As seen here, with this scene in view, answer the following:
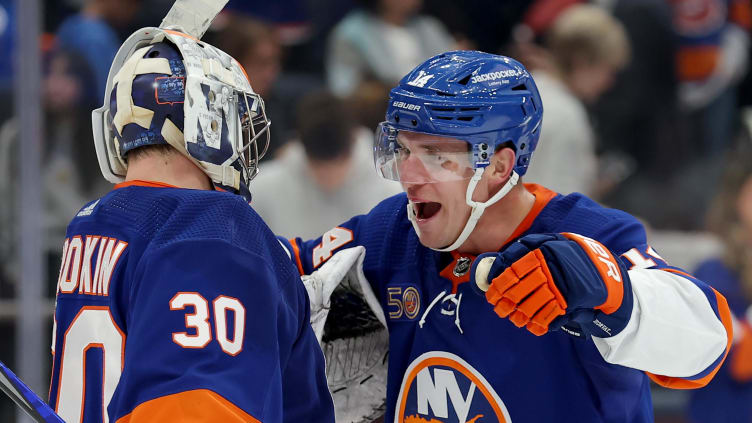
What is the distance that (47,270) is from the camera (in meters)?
3.71

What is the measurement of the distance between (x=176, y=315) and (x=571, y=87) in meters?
2.93

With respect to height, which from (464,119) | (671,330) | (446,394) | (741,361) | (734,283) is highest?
(464,119)

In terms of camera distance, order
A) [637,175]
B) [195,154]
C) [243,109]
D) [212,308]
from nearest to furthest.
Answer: [212,308] → [195,154] → [243,109] → [637,175]

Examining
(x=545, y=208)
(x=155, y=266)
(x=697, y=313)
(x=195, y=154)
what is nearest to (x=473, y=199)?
(x=545, y=208)

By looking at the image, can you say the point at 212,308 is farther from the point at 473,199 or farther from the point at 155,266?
the point at 473,199

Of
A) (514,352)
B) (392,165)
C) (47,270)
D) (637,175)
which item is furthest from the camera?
(637,175)

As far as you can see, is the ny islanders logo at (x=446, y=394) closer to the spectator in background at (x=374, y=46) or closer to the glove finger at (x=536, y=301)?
the glove finger at (x=536, y=301)

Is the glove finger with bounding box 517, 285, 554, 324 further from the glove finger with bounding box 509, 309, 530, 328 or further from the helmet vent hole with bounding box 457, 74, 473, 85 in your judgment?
the helmet vent hole with bounding box 457, 74, 473, 85

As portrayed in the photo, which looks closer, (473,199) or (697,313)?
(697,313)

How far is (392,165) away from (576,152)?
2.14 metres

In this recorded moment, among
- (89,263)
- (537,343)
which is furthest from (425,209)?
(89,263)

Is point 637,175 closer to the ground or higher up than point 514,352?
closer to the ground

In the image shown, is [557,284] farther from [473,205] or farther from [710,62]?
[710,62]

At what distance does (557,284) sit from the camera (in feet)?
5.10
